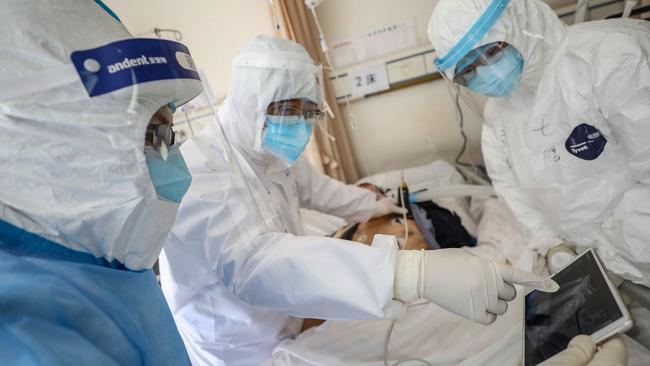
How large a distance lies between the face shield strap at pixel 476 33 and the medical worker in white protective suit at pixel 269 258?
50 cm

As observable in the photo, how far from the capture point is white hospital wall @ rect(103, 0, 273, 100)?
1.87 metres

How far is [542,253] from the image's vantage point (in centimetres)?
126

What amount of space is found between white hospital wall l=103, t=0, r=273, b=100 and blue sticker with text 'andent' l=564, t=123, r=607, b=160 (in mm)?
1644

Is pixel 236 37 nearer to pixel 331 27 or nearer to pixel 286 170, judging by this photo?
pixel 331 27

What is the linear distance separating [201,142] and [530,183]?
1.27 metres

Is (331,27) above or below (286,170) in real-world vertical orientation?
above

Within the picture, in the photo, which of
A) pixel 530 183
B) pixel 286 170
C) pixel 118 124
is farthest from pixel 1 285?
pixel 530 183

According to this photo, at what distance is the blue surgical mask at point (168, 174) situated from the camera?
2.03 ft

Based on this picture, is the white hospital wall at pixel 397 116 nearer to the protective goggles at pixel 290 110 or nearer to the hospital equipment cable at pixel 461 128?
the hospital equipment cable at pixel 461 128

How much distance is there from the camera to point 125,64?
532 mm

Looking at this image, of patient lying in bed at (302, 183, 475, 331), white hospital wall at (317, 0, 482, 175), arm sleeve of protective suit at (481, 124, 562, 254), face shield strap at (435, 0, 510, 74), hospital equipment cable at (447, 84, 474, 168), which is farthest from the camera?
hospital equipment cable at (447, 84, 474, 168)

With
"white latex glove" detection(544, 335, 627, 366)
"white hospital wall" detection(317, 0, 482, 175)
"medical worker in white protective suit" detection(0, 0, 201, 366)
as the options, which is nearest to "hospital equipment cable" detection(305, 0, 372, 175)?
"white hospital wall" detection(317, 0, 482, 175)

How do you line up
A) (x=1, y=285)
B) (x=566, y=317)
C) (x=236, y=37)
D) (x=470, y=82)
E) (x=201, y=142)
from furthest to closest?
(x=236, y=37)
(x=470, y=82)
(x=201, y=142)
(x=566, y=317)
(x=1, y=285)

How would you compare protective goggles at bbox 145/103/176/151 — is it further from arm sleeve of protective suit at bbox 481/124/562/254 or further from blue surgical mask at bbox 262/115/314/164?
arm sleeve of protective suit at bbox 481/124/562/254
